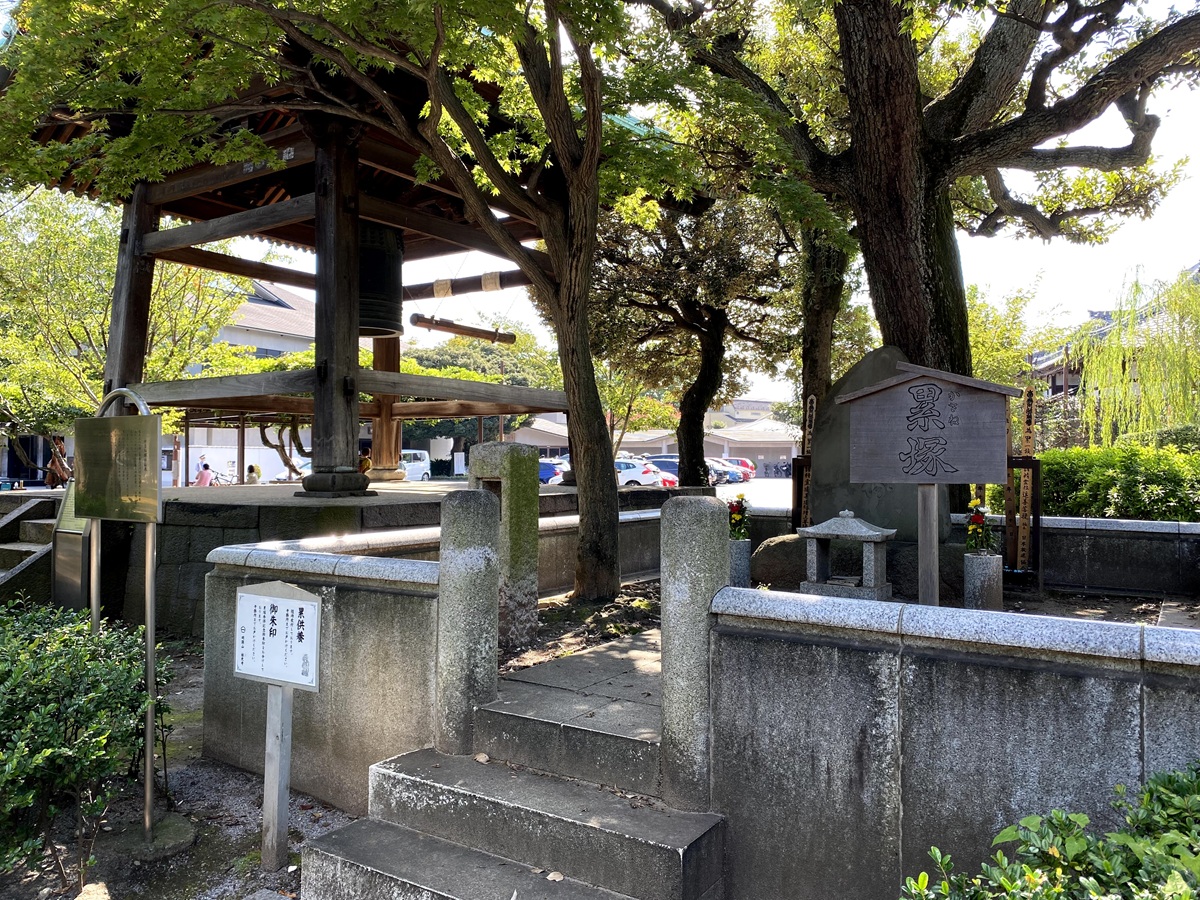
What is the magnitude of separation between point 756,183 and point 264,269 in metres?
7.89

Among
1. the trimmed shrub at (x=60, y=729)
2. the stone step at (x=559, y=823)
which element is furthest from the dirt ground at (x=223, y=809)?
the stone step at (x=559, y=823)

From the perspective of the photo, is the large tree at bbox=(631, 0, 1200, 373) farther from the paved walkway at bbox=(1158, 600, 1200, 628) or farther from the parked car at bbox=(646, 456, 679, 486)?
the parked car at bbox=(646, 456, 679, 486)

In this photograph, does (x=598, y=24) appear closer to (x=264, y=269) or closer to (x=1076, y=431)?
(x=264, y=269)

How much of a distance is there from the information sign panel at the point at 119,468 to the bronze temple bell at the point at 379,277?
526 centimetres

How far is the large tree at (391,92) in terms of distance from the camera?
237 inches

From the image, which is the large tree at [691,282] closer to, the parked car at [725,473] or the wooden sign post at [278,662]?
the wooden sign post at [278,662]

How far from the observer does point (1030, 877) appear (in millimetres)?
2051

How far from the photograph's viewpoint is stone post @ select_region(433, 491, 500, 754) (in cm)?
449

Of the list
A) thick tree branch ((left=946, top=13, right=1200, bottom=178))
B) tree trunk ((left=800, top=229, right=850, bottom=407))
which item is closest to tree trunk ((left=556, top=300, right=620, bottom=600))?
thick tree branch ((left=946, top=13, right=1200, bottom=178))

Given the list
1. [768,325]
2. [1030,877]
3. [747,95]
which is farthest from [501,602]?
[768,325]

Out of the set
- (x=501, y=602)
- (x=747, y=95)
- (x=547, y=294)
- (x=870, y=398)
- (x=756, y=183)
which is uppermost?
(x=747, y=95)

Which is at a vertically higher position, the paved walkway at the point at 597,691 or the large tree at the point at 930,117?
the large tree at the point at 930,117

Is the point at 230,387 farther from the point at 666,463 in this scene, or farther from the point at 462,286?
the point at 666,463

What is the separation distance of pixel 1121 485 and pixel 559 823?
8.05 m
